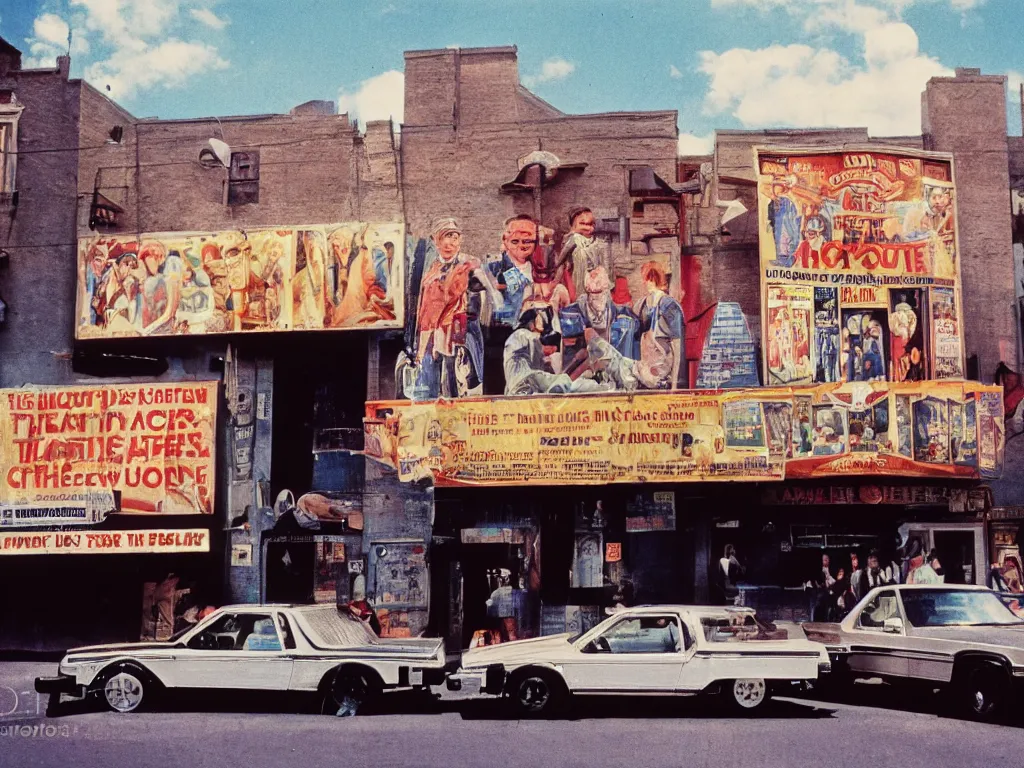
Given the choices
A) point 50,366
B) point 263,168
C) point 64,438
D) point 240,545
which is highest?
point 263,168

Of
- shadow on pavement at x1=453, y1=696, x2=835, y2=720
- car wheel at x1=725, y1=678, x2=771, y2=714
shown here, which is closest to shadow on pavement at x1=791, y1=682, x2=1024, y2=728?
shadow on pavement at x1=453, y1=696, x2=835, y2=720

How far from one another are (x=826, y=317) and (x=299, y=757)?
13.3 meters

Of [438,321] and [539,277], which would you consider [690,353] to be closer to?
[539,277]

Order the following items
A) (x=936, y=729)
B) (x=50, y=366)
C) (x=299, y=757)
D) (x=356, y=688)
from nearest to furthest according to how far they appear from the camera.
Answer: (x=299, y=757), (x=936, y=729), (x=356, y=688), (x=50, y=366)

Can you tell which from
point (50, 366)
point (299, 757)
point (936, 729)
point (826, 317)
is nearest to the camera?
point (299, 757)

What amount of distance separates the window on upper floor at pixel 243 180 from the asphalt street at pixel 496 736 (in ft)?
37.0

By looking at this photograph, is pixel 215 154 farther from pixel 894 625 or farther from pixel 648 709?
pixel 894 625

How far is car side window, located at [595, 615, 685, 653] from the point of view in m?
13.3

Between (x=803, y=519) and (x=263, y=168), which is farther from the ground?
(x=263, y=168)

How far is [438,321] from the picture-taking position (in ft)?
70.4

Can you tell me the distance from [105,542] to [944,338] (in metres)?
15.9

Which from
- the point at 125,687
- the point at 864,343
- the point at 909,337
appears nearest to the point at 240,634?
the point at 125,687

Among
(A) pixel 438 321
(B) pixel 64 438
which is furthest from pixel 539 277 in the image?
(B) pixel 64 438

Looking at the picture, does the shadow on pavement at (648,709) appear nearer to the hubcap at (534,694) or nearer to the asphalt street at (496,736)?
the asphalt street at (496,736)
